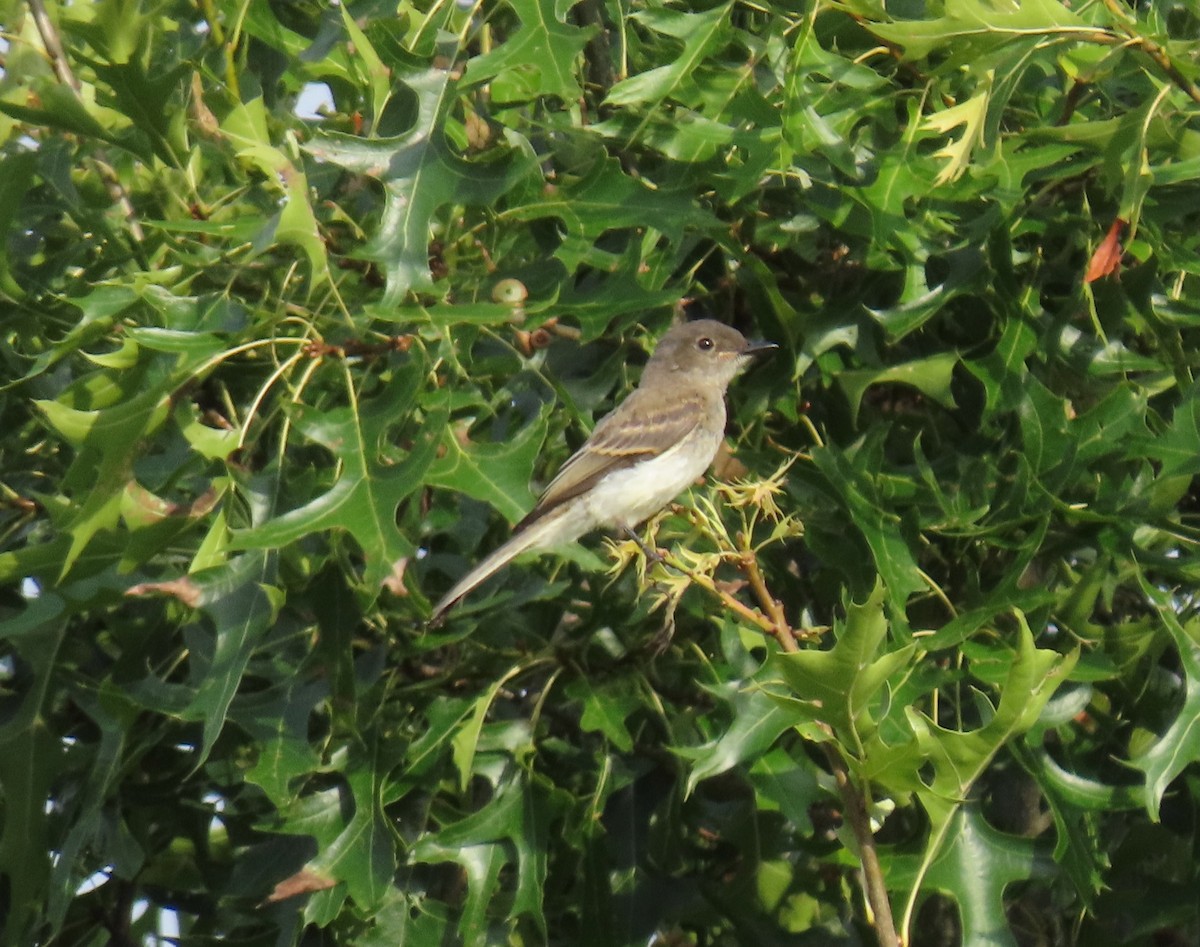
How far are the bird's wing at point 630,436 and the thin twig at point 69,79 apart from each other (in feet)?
4.69

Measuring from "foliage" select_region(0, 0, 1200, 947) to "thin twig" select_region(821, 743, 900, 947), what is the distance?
0.53 meters

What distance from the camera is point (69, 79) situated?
4.46 m

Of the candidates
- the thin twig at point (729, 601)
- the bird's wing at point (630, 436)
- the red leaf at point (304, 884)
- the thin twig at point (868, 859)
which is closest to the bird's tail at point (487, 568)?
the bird's wing at point (630, 436)

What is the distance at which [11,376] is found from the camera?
4.76 m

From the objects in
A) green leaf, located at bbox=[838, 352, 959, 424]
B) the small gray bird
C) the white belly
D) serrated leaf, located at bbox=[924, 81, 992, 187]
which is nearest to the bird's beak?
the small gray bird

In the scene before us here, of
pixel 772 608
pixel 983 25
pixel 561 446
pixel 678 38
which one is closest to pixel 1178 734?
pixel 772 608

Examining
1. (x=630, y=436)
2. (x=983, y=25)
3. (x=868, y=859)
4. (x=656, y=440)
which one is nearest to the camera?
(x=868, y=859)

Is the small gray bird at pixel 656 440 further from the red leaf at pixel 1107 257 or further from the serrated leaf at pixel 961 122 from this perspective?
the red leaf at pixel 1107 257

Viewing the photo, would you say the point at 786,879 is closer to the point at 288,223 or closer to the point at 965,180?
the point at 965,180

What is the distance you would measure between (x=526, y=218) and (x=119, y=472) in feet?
4.01

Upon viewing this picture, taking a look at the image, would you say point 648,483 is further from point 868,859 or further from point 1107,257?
point 868,859

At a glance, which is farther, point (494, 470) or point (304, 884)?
point (304, 884)

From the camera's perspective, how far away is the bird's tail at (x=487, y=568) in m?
4.48

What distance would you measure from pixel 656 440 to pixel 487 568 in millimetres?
1593
